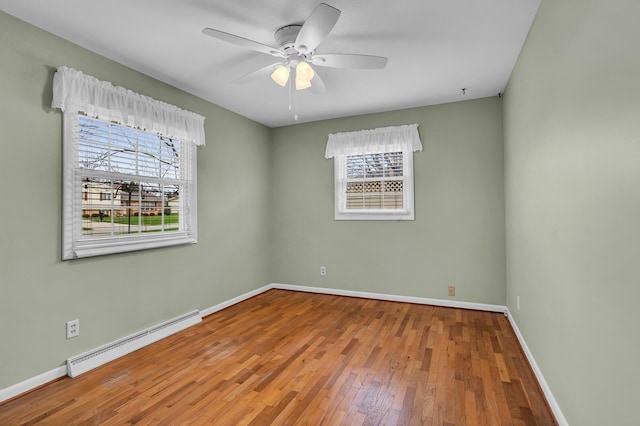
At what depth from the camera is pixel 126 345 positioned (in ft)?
8.83

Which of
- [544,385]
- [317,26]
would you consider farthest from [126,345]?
[544,385]

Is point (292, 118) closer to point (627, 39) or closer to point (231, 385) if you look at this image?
point (231, 385)

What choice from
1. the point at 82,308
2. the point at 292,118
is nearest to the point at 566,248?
the point at 82,308

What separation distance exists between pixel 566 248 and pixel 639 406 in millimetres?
835

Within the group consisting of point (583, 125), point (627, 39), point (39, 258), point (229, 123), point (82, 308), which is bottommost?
point (82, 308)

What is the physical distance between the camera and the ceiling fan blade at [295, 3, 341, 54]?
5.57 ft

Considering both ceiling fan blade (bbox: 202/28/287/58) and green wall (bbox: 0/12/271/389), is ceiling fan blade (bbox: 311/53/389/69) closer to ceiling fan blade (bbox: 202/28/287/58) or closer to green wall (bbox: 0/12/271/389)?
ceiling fan blade (bbox: 202/28/287/58)

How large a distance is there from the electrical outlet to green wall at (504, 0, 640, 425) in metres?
3.24

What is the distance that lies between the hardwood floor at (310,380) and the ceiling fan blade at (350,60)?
229 centimetres

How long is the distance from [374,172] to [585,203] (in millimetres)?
2963

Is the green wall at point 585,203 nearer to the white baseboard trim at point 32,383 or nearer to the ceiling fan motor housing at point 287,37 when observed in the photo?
the ceiling fan motor housing at point 287,37

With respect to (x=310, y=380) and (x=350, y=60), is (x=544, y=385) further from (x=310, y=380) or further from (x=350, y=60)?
(x=350, y=60)

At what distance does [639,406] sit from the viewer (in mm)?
991

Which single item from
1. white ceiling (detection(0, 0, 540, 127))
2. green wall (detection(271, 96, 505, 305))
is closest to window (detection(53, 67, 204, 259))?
white ceiling (detection(0, 0, 540, 127))
